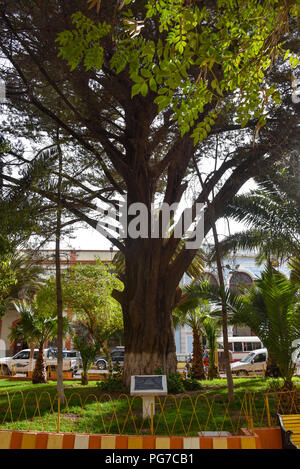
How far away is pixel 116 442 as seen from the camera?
4.18m

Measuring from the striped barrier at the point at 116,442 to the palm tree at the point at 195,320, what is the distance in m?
11.9

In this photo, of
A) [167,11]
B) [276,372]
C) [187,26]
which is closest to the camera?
[167,11]

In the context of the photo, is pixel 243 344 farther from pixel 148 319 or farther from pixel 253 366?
pixel 148 319

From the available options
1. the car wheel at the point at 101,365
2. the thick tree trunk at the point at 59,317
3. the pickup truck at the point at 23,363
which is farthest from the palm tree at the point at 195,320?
the car wheel at the point at 101,365

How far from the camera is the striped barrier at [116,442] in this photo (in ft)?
13.5

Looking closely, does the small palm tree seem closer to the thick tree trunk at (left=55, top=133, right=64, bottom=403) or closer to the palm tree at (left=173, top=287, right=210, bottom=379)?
the thick tree trunk at (left=55, top=133, right=64, bottom=403)

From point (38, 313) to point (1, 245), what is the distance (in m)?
7.99

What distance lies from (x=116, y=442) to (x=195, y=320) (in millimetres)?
15075

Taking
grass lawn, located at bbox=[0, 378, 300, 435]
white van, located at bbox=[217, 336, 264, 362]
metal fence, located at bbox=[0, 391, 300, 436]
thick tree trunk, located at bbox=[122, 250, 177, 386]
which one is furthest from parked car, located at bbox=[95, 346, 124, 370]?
metal fence, located at bbox=[0, 391, 300, 436]

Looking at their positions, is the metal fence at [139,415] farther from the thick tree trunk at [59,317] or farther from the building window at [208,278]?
the building window at [208,278]

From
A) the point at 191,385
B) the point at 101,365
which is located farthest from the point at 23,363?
the point at 191,385

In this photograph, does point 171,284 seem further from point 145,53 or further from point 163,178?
point 145,53

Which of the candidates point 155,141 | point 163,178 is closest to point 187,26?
point 155,141

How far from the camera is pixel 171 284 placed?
1241 centimetres
